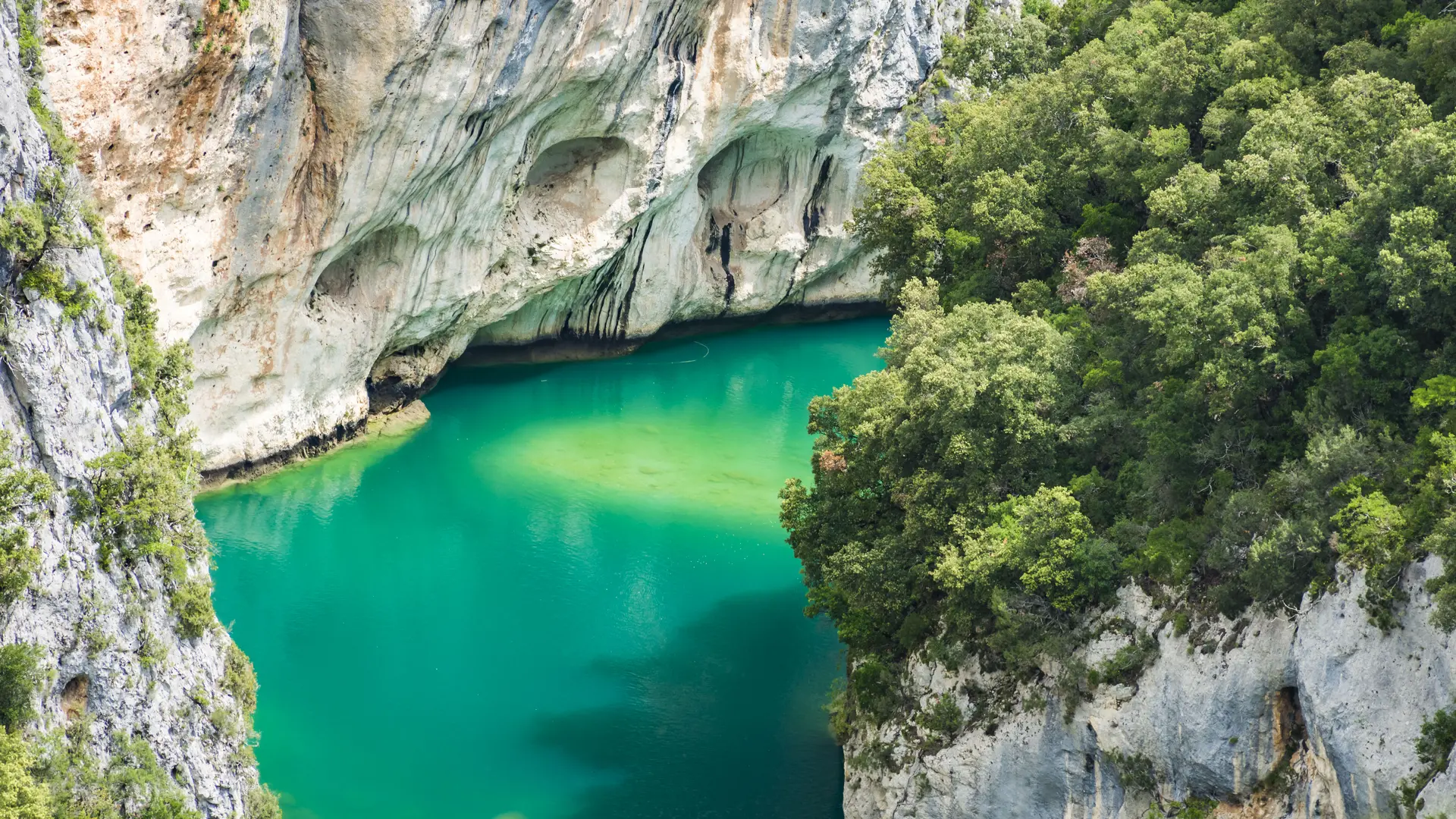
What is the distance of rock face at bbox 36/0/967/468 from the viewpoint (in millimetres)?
24469

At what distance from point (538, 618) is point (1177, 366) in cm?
1406

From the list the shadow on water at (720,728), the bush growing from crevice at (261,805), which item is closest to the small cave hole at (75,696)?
the bush growing from crevice at (261,805)

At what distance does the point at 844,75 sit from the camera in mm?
40781

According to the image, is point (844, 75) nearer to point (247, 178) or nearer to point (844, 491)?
point (247, 178)

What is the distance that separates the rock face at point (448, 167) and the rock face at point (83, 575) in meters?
6.71

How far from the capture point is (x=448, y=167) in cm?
3106

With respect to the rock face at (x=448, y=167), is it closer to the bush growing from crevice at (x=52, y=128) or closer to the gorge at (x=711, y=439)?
the gorge at (x=711, y=439)

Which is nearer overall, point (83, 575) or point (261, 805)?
point (83, 575)

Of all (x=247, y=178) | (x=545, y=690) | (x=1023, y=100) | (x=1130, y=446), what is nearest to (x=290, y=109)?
(x=247, y=178)

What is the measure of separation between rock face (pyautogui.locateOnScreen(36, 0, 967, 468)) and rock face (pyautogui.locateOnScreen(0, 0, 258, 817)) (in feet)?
22.0

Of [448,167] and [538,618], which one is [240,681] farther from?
[448,167]

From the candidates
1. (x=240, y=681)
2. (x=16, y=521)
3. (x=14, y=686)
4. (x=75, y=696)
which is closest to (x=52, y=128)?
(x=16, y=521)

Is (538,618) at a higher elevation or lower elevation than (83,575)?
lower

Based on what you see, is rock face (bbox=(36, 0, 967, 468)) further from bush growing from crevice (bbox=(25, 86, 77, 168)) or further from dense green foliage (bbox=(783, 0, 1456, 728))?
dense green foliage (bbox=(783, 0, 1456, 728))
